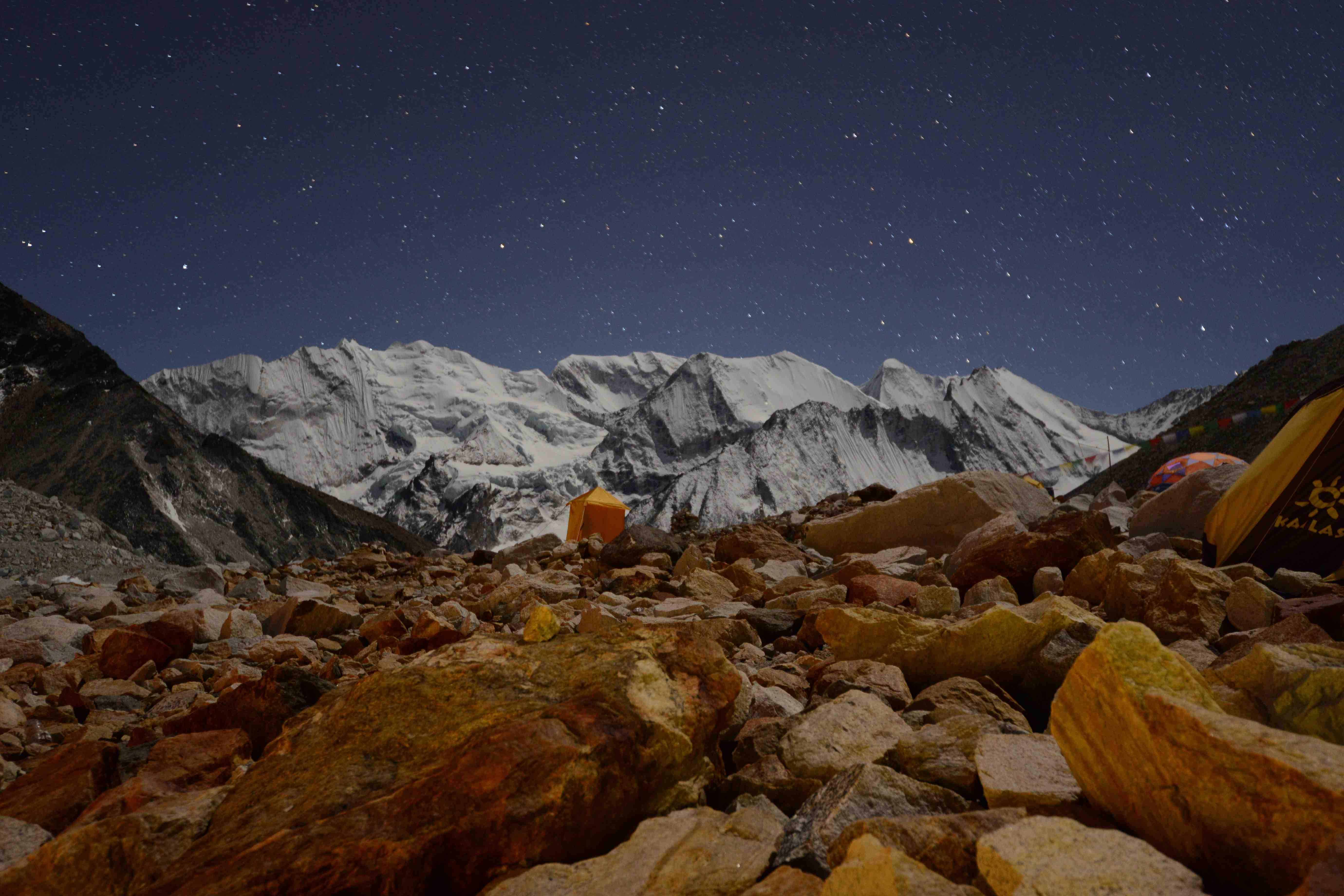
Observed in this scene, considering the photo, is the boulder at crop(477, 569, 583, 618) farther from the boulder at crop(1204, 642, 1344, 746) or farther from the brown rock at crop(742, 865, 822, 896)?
the boulder at crop(1204, 642, 1344, 746)

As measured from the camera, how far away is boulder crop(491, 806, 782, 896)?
1.39 m

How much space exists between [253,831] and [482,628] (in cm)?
337

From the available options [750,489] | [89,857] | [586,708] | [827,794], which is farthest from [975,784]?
[750,489]

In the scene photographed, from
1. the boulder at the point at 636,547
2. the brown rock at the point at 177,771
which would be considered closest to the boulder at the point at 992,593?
the brown rock at the point at 177,771

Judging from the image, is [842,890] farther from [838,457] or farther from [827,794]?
[838,457]

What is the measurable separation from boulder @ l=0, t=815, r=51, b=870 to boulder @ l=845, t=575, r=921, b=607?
3.89 metres

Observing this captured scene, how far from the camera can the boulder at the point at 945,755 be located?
5.60 feet

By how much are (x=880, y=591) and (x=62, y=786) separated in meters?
4.19

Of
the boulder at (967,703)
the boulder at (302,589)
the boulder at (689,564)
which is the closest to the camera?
the boulder at (967,703)

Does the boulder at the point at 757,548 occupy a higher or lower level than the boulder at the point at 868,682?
higher

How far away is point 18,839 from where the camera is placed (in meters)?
2.05

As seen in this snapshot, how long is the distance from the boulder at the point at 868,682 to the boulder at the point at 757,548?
14.4ft

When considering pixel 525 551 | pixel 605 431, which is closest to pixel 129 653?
pixel 525 551

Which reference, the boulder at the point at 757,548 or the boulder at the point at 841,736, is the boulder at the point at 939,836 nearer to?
the boulder at the point at 841,736
